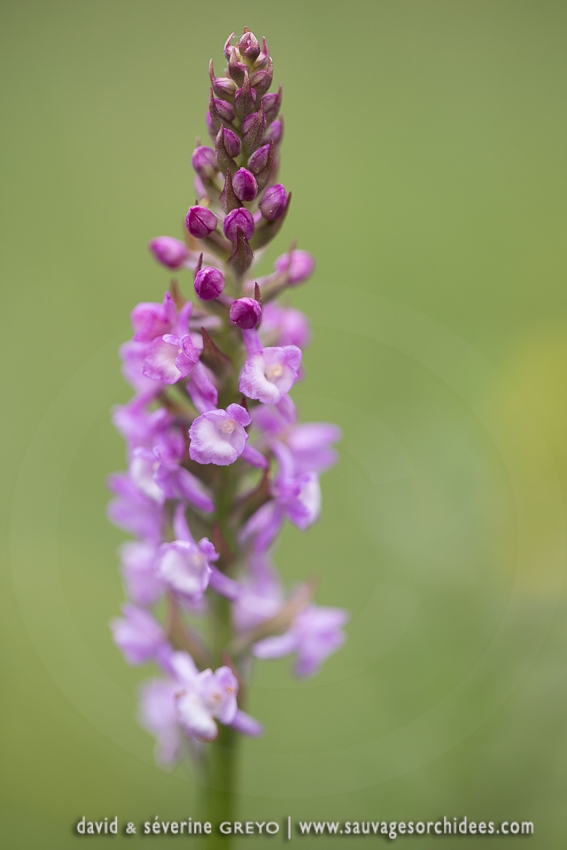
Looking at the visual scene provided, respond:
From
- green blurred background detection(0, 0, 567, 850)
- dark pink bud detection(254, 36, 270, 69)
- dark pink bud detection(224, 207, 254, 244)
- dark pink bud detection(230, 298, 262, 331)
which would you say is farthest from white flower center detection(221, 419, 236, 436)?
green blurred background detection(0, 0, 567, 850)

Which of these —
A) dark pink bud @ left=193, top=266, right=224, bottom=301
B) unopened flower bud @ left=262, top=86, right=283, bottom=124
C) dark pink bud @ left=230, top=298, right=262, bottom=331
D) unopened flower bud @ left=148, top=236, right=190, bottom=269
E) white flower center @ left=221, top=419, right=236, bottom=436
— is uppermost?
unopened flower bud @ left=262, top=86, right=283, bottom=124

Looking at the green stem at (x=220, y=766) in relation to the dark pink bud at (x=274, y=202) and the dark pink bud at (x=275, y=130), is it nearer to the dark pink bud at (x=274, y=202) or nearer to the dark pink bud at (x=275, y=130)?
the dark pink bud at (x=274, y=202)

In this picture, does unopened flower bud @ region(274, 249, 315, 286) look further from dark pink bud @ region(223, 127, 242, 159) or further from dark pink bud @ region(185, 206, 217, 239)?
dark pink bud @ region(223, 127, 242, 159)

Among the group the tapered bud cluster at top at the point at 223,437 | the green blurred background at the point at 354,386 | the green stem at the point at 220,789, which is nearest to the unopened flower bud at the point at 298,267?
the tapered bud cluster at top at the point at 223,437

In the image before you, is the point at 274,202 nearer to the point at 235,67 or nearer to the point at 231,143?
the point at 231,143

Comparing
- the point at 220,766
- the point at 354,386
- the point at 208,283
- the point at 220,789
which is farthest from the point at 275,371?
the point at 354,386

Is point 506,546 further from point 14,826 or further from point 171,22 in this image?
point 171,22
